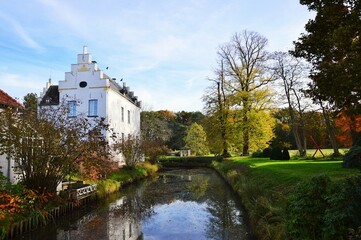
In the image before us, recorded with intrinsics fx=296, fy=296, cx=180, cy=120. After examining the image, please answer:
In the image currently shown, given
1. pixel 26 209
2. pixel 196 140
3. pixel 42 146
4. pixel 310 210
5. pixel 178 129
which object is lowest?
pixel 26 209

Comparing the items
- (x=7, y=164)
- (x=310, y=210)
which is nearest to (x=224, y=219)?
(x=310, y=210)

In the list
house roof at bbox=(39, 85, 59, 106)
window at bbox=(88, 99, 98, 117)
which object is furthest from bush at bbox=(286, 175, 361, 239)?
house roof at bbox=(39, 85, 59, 106)

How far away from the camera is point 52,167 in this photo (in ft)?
45.2

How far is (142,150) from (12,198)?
1913 centimetres

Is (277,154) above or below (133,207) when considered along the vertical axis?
above

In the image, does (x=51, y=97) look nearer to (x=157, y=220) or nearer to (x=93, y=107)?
(x=93, y=107)

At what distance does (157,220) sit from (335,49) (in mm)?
9657

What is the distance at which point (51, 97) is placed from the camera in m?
30.2

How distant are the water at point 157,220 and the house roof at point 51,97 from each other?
1501 centimetres

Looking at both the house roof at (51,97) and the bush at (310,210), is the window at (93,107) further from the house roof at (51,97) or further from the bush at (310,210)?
the bush at (310,210)

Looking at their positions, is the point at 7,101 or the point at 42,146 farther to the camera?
the point at 7,101

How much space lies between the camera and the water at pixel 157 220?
35.1 ft

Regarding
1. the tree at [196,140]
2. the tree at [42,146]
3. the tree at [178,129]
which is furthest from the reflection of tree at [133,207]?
the tree at [178,129]

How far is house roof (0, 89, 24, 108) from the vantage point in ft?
48.0
